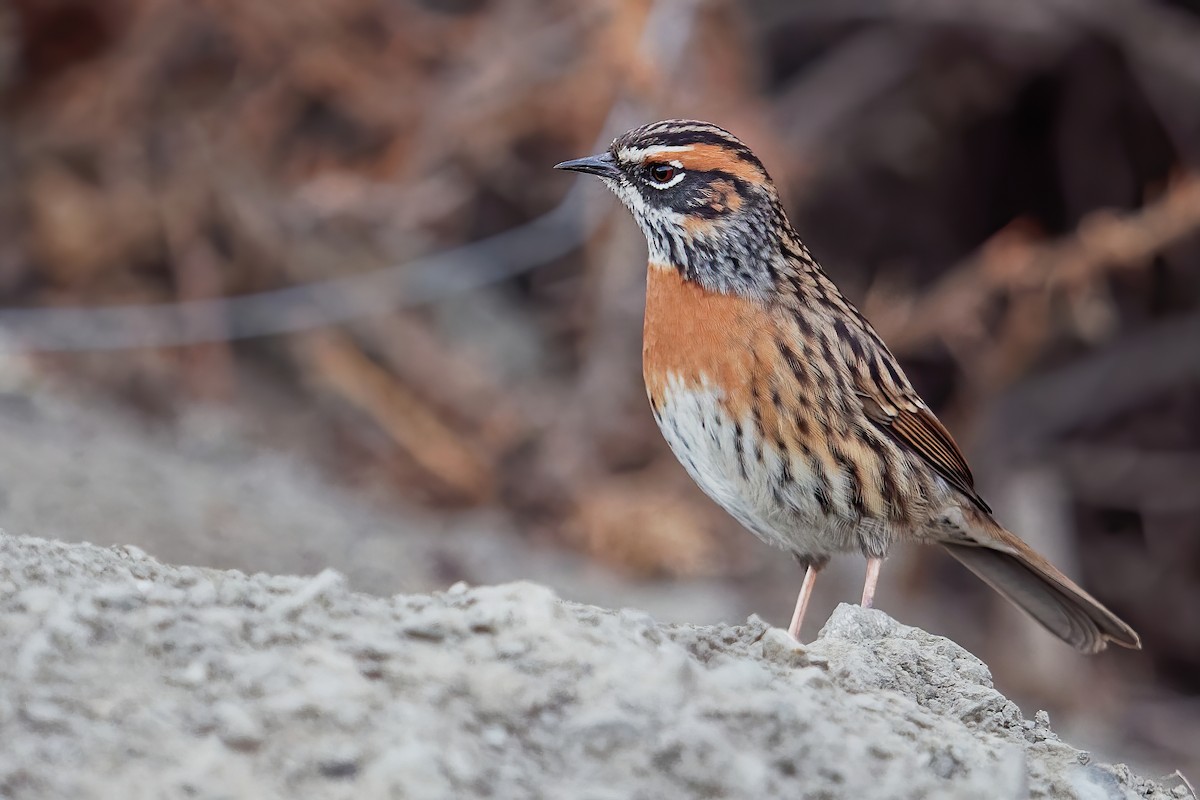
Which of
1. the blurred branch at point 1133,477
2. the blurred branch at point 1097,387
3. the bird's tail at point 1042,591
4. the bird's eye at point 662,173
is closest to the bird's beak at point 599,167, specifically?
the bird's eye at point 662,173

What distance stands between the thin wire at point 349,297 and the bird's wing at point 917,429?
3396 mm

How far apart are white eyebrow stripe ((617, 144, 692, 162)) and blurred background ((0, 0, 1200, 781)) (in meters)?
2.64

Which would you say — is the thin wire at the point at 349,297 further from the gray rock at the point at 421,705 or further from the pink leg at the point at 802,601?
the gray rock at the point at 421,705

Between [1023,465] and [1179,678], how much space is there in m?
1.88

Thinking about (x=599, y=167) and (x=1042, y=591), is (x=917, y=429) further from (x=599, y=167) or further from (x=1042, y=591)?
(x=599, y=167)

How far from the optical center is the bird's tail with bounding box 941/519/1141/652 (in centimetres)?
507

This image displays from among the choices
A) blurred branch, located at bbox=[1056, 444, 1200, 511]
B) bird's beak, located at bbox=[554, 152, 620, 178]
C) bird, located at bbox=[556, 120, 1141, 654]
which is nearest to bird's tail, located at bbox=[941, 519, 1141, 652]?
bird, located at bbox=[556, 120, 1141, 654]

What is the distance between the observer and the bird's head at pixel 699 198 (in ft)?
15.7

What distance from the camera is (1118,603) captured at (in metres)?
9.73

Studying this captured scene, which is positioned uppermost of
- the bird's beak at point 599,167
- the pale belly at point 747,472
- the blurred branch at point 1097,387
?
the blurred branch at point 1097,387

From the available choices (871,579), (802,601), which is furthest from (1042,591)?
(802,601)

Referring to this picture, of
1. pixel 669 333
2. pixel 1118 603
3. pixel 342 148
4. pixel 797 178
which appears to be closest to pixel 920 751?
pixel 669 333

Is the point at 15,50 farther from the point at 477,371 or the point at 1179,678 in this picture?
the point at 1179,678

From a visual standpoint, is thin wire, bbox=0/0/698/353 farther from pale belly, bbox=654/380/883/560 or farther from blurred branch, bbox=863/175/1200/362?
pale belly, bbox=654/380/883/560
